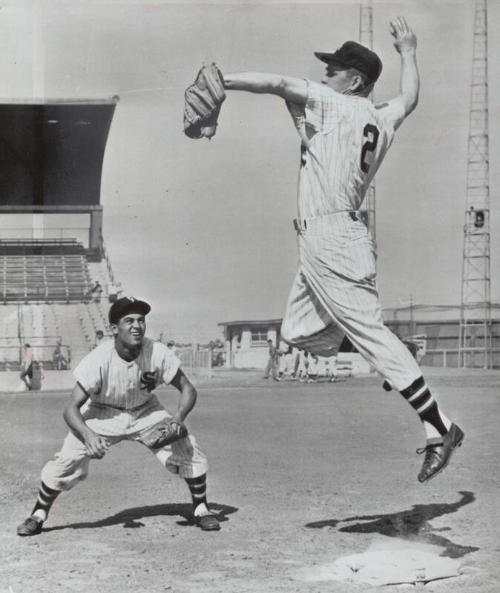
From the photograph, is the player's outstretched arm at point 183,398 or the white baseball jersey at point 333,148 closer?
the white baseball jersey at point 333,148

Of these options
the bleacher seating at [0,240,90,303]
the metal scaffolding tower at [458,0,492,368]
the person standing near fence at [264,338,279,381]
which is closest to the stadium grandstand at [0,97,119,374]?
the bleacher seating at [0,240,90,303]

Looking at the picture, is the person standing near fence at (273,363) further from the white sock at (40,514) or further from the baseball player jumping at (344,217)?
the baseball player jumping at (344,217)

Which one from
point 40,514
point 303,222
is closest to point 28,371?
point 40,514

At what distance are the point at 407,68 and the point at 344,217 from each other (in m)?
0.85

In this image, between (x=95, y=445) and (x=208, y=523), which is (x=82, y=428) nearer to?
(x=95, y=445)

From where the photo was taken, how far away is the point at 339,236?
4031 mm

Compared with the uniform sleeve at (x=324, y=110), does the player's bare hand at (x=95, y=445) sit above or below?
below

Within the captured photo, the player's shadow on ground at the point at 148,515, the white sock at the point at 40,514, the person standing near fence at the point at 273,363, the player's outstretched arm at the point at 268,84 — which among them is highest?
the player's outstretched arm at the point at 268,84

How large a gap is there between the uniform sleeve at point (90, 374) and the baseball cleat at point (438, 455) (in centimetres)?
168

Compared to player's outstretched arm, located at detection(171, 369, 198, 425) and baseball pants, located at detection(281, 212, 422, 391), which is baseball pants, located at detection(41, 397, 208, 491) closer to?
player's outstretched arm, located at detection(171, 369, 198, 425)

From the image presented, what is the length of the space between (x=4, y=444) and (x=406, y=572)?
618 centimetres

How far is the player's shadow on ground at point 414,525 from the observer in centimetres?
442

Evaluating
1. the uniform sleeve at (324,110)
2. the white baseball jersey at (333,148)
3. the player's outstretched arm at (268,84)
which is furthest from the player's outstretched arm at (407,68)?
the player's outstretched arm at (268,84)

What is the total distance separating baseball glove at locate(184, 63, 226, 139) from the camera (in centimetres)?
384
